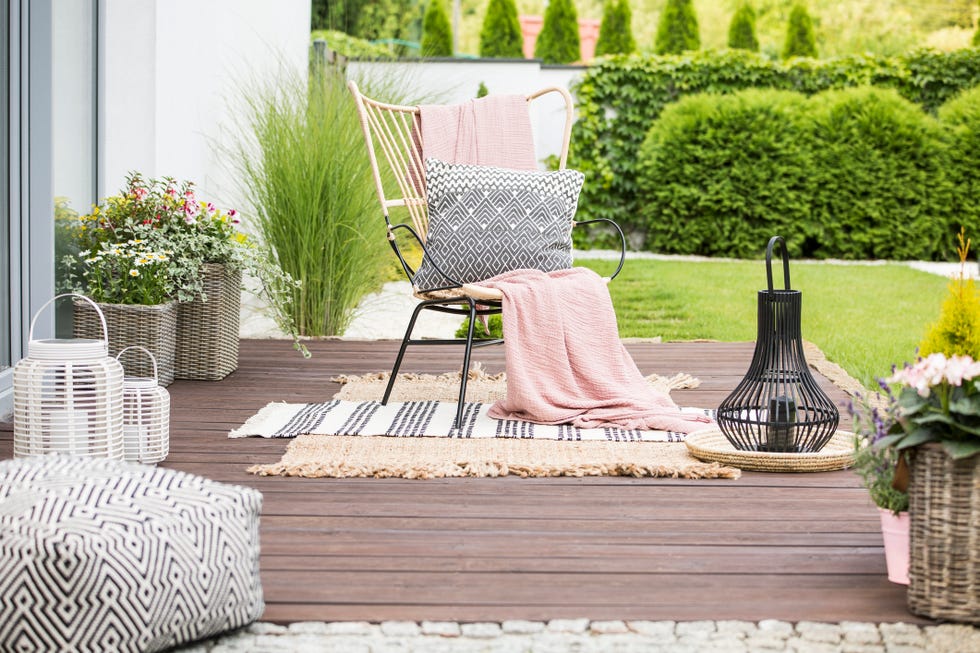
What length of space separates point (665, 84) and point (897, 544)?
8.84m

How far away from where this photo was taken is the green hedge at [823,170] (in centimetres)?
963

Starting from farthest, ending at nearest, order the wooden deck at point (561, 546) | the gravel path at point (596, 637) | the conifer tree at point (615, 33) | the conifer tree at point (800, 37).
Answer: the conifer tree at point (615, 33), the conifer tree at point (800, 37), the wooden deck at point (561, 546), the gravel path at point (596, 637)

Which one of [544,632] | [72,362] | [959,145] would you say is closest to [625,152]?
[959,145]

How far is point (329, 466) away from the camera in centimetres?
287

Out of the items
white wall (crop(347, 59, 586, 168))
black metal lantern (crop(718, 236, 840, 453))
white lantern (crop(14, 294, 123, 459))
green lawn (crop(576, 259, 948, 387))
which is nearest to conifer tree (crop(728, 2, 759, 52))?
white wall (crop(347, 59, 586, 168))

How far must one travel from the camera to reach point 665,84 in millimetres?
10430

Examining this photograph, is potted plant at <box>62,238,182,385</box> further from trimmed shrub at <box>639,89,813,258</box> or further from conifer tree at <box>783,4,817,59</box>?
conifer tree at <box>783,4,817,59</box>

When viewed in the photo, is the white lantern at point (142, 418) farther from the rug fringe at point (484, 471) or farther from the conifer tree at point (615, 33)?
the conifer tree at point (615, 33)

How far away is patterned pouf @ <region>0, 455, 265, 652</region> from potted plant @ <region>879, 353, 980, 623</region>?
44.0 inches

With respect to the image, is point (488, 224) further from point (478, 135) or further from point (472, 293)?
point (478, 135)

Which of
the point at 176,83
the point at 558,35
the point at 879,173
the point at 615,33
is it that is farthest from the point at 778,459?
the point at 558,35

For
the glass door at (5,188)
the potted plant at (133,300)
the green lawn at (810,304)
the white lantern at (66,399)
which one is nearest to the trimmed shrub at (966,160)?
the green lawn at (810,304)

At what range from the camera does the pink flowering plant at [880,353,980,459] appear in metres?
1.85

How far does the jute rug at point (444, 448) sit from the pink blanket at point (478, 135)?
3.23 feet
